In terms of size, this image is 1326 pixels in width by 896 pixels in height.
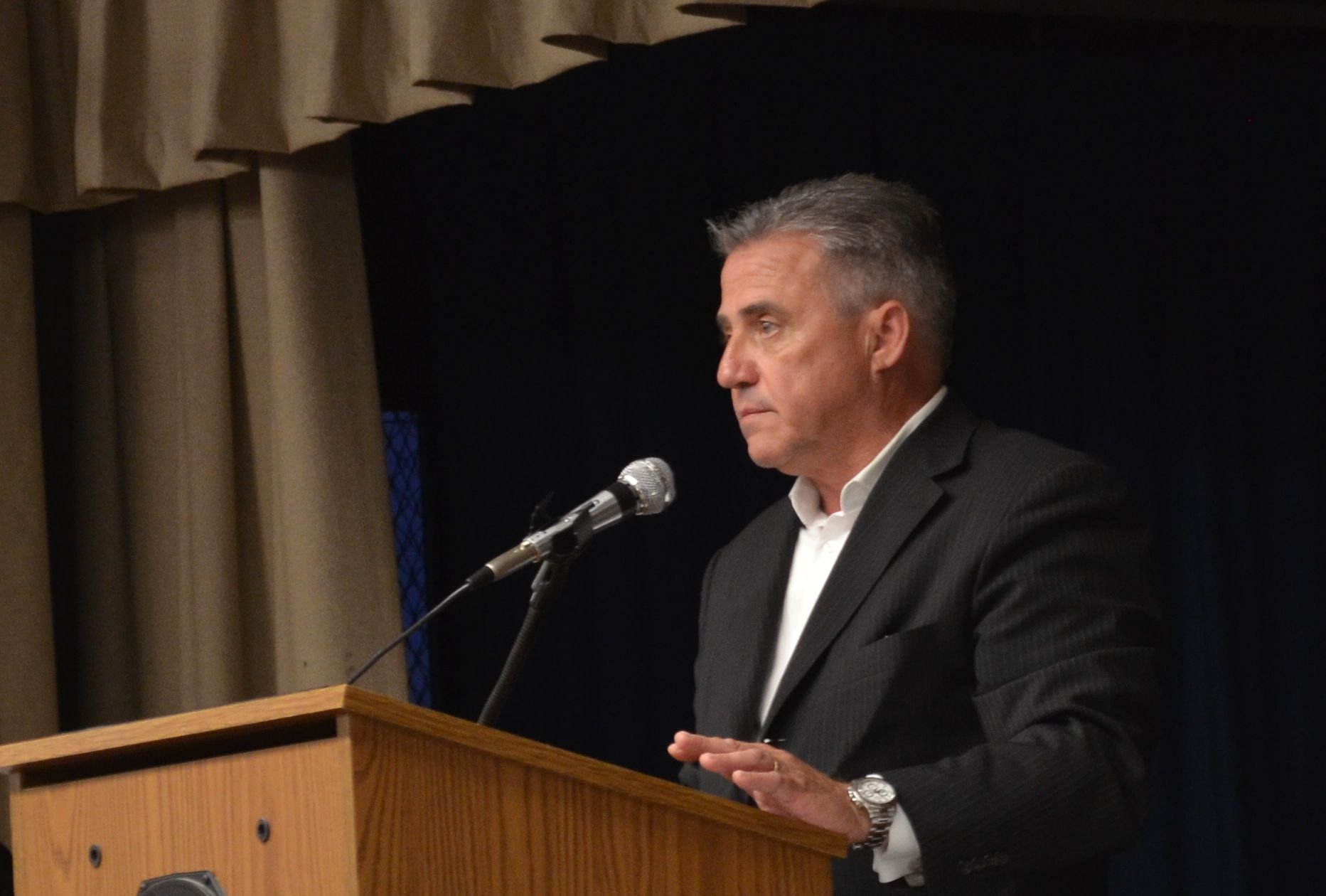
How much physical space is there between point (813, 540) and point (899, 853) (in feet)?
2.65

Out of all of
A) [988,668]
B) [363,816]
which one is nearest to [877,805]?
[988,668]

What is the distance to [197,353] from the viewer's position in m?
3.46

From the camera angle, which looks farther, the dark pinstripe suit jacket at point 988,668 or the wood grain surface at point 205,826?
the dark pinstripe suit jacket at point 988,668

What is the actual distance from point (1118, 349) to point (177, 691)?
2.48 meters

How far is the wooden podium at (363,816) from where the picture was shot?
1.38 meters

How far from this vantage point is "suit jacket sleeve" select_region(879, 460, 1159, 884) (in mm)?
1832

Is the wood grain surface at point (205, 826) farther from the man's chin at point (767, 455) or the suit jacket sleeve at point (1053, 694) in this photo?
the man's chin at point (767, 455)

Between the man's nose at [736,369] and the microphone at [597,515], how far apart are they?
1.36 feet

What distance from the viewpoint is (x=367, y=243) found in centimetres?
397

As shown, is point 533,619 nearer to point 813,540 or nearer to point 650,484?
point 650,484

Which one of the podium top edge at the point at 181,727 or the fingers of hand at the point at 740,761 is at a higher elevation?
the podium top edge at the point at 181,727

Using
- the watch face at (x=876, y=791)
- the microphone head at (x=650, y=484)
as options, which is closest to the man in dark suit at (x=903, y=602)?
the watch face at (x=876, y=791)

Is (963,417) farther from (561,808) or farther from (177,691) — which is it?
(177,691)

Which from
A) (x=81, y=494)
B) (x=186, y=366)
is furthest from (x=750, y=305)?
(x=81, y=494)
